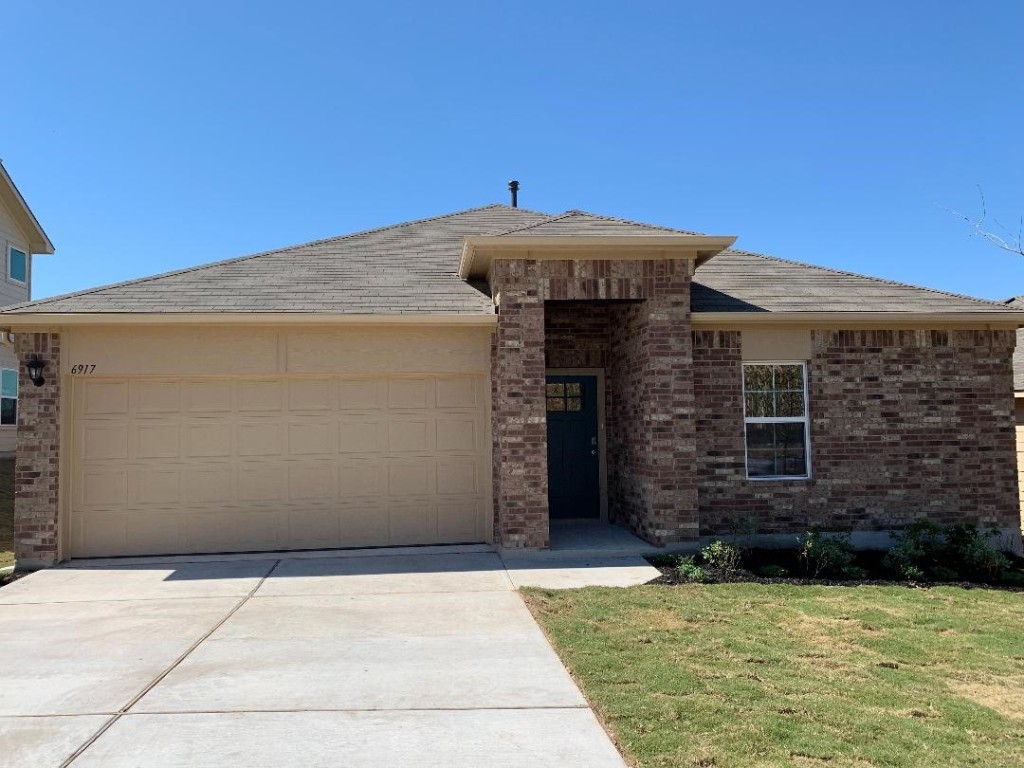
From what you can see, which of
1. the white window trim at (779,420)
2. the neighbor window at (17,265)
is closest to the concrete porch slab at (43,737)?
the white window trim at (779,420)

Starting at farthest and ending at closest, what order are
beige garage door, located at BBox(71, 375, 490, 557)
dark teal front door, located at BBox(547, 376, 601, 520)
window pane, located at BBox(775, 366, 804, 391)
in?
1. dark teal front door, located at BBox(547, 376, 601, 520)
2. window pane, located at BBox(775, 366, 804, 391)
3. beige garage door, located at BBox(71, 375, 490, 557)

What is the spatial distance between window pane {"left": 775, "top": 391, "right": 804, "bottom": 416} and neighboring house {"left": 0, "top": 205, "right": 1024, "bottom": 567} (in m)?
0.04

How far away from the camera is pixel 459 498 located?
9438 millimetres

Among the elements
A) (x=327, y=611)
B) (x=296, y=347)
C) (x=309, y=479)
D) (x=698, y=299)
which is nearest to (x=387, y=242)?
(x=296, y=347)

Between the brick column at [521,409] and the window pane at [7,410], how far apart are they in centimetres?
1596

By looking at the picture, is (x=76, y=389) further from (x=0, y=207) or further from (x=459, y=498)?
(x=0, y=207)

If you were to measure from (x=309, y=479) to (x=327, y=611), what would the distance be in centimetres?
294

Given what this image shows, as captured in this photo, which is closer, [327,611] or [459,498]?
[327,611]

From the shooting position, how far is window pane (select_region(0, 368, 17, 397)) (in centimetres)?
1831

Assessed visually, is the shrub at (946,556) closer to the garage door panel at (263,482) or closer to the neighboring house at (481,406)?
the neighboring house at (481,406)

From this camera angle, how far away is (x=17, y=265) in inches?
765

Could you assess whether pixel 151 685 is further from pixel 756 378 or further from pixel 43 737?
pixel 756 378

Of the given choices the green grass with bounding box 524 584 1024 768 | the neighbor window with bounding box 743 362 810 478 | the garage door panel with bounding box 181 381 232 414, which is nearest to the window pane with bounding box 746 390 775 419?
the neighbor window with bounding box 743 362 810 478

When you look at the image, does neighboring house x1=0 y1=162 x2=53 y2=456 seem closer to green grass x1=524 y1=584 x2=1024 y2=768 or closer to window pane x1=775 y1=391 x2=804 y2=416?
green grass x1=524 y1=584 x2=1024 y2=768
